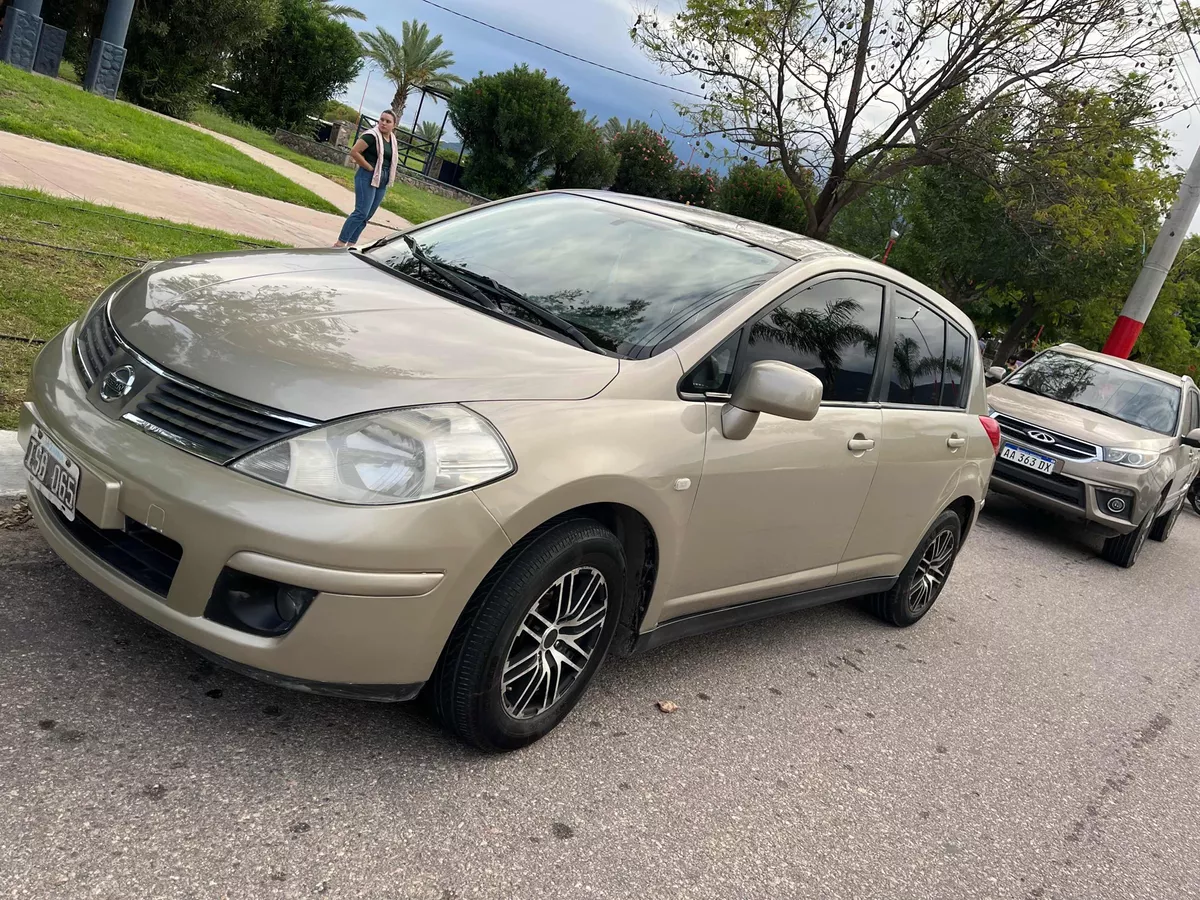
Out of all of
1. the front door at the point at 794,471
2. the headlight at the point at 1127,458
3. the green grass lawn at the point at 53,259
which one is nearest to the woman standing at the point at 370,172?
the green grass lawn at the point at 53,259

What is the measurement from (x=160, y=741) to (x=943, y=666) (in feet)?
12.3

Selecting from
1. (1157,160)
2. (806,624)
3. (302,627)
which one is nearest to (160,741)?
(302,627)

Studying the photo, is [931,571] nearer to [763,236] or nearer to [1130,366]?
[763,236]

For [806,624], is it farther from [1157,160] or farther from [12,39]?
[12,39]

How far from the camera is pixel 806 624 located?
512 centimetres

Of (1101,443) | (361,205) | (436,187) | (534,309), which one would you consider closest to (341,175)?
(436,187)

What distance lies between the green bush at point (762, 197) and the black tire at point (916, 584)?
70.2 ft

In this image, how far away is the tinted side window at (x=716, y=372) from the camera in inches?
130

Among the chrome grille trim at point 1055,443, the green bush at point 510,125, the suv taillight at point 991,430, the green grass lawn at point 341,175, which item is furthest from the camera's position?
the green bush at point 510,125

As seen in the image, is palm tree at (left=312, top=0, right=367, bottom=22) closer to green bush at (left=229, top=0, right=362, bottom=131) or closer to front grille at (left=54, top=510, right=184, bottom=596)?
green bush at (left=229, top=0, right=362, bottom=131)

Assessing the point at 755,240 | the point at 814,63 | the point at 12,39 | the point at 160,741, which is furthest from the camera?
the point at 12,39

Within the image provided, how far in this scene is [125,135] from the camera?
1317 cm

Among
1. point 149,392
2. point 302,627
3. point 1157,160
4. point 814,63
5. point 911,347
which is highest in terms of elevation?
point 1157,160

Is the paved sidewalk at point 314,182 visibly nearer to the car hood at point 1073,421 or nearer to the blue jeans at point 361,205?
the blue jeans at point 361,205
